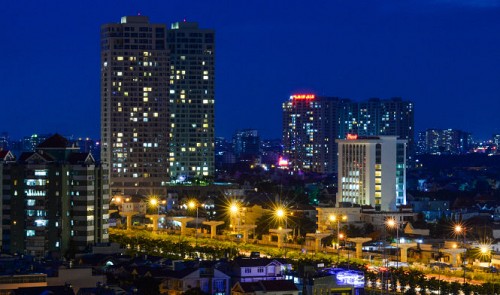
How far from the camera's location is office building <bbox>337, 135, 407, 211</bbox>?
1827 inches

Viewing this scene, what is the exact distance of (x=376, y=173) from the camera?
46594 millimetres

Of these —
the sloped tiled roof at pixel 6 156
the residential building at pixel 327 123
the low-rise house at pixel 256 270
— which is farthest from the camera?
the residential building at pixel 327 123

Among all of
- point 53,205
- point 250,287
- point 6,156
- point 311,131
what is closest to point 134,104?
point 6,156

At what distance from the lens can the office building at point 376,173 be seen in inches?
1827

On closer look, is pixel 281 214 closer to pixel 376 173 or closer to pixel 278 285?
pixel 376 173

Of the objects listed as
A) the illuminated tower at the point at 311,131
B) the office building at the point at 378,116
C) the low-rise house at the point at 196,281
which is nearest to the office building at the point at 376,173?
the low-rise house at the point at 196,281

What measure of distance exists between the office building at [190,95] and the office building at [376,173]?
47.4 ft

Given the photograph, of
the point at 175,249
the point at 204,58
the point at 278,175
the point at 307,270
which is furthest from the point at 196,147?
the point at 307,270

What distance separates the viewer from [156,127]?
56.7 meters

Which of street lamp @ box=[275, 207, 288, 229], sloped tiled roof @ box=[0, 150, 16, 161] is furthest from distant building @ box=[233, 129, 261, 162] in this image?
sloped tiled roof @ box=[0, 150, 16, 161]

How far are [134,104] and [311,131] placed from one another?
36075 mm

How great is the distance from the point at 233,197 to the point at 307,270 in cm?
2474

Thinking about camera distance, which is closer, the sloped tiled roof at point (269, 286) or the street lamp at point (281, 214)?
the sloped tiled roof at point (269, 286)

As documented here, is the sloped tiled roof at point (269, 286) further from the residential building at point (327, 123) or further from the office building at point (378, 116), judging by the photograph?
the office building at point (378, 116)
